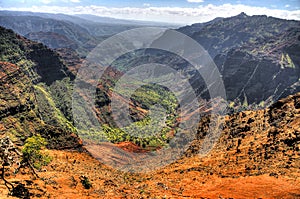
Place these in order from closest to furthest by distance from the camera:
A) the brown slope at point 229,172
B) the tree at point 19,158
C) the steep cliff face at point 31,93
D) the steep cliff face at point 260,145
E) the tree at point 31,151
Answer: the tree at point 19,158 → the tree at point 31,151 → the brown slope at point 229,172 → the steep cliff face at point 260,145 → the steep cliff face at point 31,93

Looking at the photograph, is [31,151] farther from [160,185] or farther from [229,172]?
[229,172]

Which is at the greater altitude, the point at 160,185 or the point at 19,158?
the point at 19,158

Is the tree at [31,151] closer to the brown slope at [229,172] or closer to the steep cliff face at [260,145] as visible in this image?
the brown slope at [229,172]

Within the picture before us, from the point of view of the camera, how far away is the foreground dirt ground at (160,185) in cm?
2853

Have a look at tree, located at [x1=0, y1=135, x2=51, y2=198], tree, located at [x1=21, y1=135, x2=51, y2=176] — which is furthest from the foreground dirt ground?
tree, located at [x1=21, y1=135, x2=51, y2=176]

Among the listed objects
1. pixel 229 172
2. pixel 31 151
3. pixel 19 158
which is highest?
pixel 31 151

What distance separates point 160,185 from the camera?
1415 inches

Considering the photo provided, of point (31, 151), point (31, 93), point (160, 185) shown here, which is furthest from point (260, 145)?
point (31, 93)

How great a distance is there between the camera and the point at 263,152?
39.2 metres

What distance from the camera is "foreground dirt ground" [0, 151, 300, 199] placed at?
28.5 meters

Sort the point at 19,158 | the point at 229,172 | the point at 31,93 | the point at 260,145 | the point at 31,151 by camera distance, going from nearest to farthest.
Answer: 1. the point at 31,151
2. the point at 19,158
3. the point at 229,172
4. the point at 260,145
5. the point at 31,93

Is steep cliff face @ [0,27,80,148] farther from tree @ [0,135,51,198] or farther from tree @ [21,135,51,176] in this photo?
tree @ [21,135,51,176]

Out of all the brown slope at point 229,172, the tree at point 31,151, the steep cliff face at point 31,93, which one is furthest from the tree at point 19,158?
the steep cliff face at point 31,93

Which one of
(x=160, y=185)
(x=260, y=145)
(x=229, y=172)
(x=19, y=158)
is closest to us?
(x=19, y=158)
